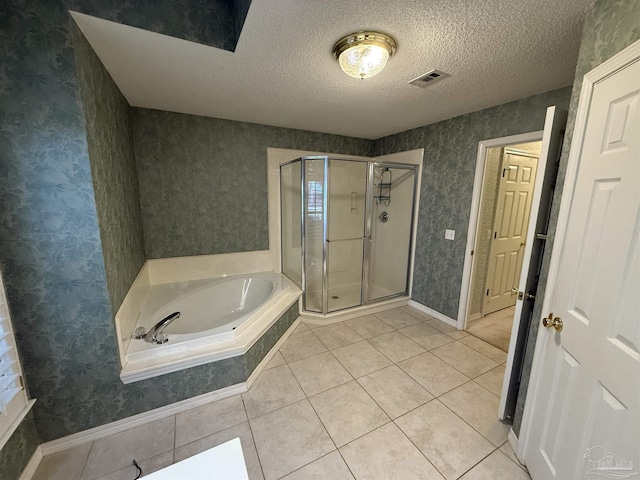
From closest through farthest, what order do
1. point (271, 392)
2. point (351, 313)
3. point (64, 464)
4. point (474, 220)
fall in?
point (64, 464) → point (271, 392) → point (474, 220) → point (351, 313)

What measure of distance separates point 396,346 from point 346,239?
1.39 m

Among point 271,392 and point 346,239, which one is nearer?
point 271,392

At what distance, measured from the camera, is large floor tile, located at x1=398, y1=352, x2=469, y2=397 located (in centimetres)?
188

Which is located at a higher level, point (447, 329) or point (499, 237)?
point (499, 237)

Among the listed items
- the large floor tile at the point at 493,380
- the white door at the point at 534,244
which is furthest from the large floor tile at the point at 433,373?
the white door at the point at 534,244

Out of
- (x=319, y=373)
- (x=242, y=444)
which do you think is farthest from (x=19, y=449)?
(x=319, y=373)

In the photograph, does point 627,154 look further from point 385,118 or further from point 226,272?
point 226,272

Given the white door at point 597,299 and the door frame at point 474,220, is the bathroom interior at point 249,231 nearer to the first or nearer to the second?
the door frame at point 474,220

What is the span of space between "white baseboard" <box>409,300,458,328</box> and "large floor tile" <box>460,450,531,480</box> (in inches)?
58.8

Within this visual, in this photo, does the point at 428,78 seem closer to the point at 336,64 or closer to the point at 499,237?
the point at 336,64

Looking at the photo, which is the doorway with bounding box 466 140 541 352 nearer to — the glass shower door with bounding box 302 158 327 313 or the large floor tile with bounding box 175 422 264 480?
the glass shower door with bounding box 302 158 327 313

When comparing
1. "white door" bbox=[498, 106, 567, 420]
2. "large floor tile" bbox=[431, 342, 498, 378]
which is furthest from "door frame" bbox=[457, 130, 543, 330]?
"white door" bbox=[498, 106, 567, 420]

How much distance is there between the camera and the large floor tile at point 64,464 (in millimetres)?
1259

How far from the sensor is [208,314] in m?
2.56
